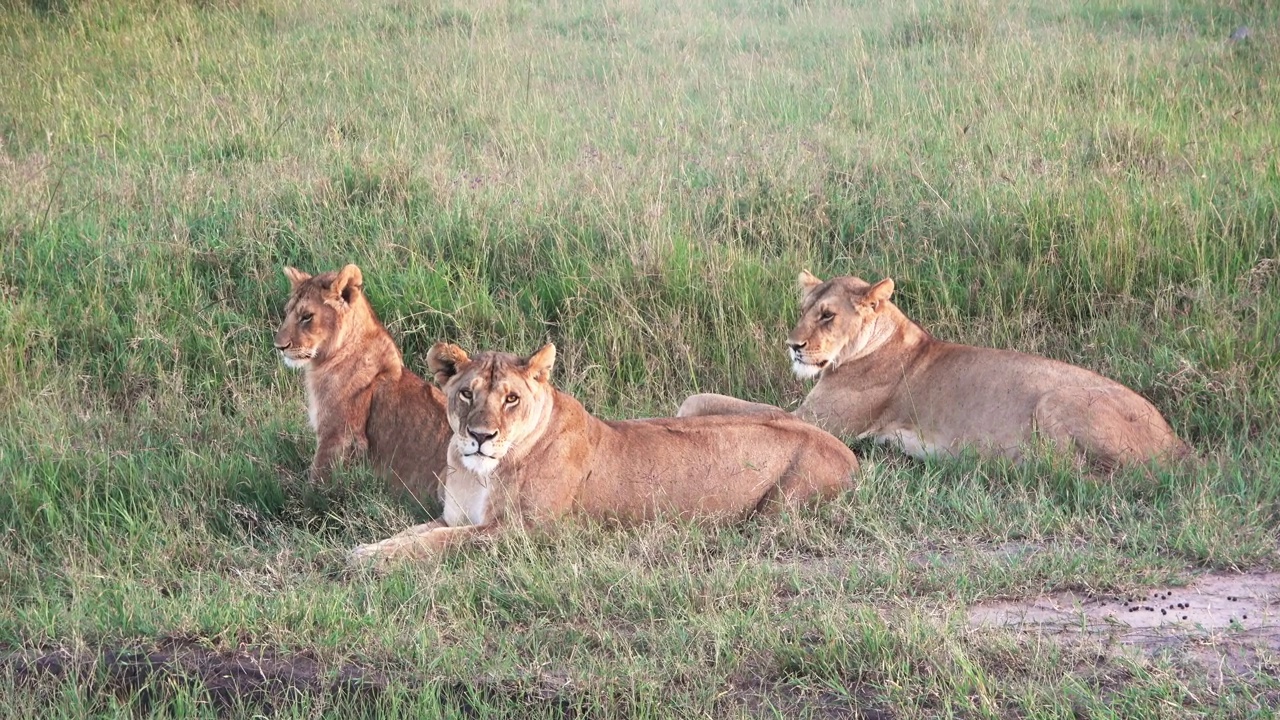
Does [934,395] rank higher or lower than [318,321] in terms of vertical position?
lower

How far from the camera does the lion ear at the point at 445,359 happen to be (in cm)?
492

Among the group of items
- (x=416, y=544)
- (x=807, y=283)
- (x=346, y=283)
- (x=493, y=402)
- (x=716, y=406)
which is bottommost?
(x=716, y=406)

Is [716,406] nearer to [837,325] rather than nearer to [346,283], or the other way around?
[837,325]

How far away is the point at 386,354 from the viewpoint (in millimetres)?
5820

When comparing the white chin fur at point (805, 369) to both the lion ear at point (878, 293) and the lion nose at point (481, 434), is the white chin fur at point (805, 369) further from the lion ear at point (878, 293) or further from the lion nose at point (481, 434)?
the lion nose at point (481, 434)

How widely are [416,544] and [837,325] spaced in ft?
7.89

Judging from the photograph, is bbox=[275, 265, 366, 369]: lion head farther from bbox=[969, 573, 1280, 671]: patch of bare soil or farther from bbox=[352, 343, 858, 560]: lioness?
bbox=[969, 573, 1280, 671]: patch of bare soil

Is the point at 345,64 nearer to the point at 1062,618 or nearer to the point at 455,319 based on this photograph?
the point at 455,319

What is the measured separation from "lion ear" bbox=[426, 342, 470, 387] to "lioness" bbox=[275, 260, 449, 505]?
465 millimetres

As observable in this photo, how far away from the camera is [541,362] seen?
4.95m

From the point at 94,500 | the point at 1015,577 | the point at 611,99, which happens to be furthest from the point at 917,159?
the point at 94,500

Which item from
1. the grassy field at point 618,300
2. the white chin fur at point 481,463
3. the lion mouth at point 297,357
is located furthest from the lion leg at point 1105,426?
the lion mouth at point 297,357

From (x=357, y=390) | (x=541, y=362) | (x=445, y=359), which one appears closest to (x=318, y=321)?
(x=357, y=390)

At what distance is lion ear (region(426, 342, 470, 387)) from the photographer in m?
4.92
